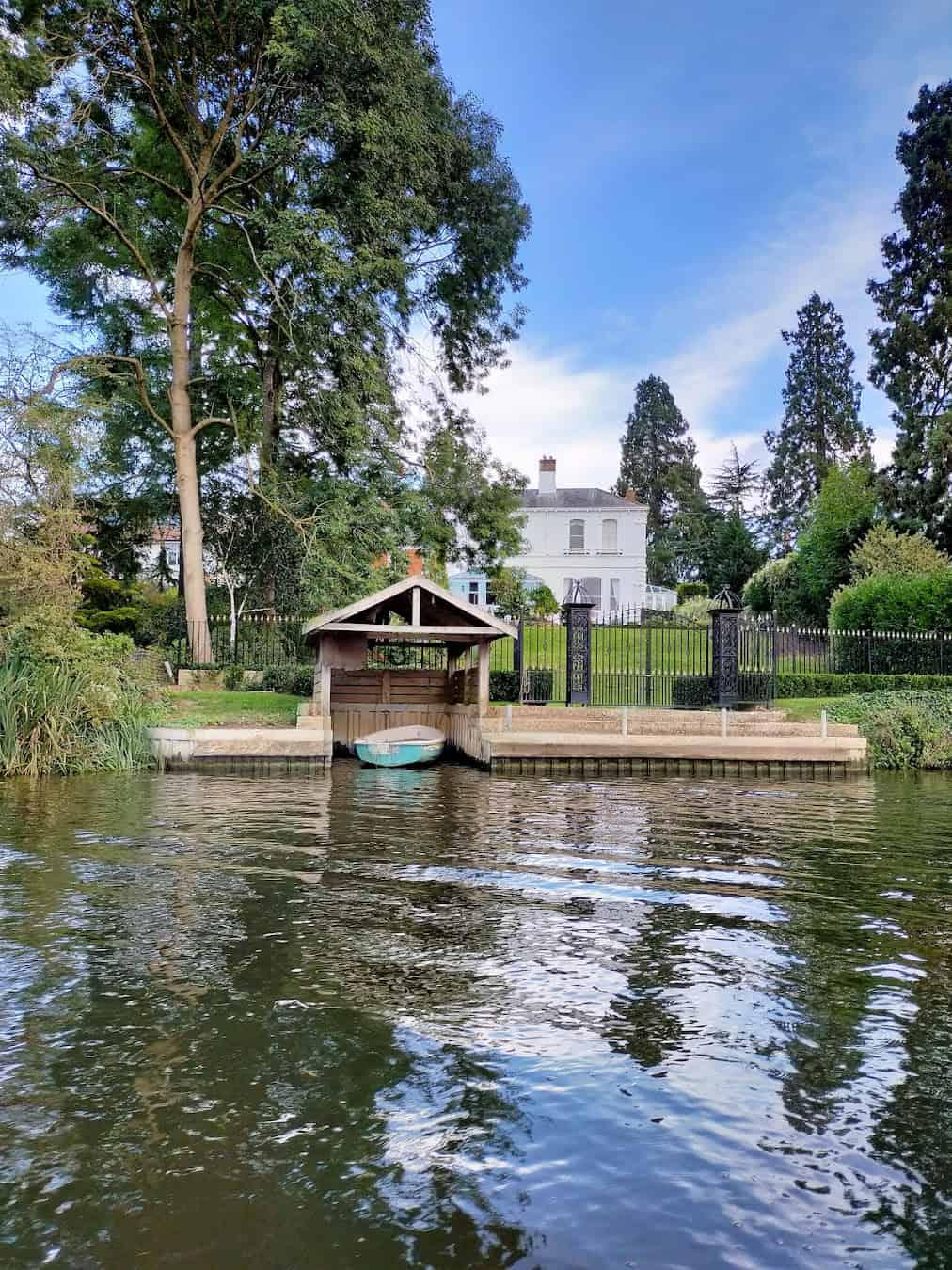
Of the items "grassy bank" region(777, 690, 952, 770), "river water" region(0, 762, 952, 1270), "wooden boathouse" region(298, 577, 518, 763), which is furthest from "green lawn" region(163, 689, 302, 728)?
"grassy bank" region(777, 690, 952, 770)

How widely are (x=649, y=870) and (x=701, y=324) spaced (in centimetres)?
Answer: 2689

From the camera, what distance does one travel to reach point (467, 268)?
32562 mm

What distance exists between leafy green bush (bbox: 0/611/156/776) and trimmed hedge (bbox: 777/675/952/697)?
15033mm

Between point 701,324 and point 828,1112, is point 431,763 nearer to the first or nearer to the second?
point 828,1112

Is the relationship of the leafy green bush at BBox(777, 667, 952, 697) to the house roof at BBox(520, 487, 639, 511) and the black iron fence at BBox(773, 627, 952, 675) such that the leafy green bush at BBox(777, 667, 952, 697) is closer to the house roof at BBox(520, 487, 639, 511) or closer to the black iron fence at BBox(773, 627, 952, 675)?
the black iron fence at BBox(773, 627, 952, 675)

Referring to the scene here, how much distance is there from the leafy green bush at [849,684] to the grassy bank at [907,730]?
1921mm

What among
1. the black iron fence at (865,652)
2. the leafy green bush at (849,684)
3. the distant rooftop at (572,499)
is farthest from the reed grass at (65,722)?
the distant rooftop at (572,499)

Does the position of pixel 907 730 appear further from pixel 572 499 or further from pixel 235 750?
Result: pixel 572 499

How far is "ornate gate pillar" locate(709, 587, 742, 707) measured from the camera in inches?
903

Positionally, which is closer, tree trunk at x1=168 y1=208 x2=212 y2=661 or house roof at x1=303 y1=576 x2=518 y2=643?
house roof at x1=303 y1=576 x2=518 y2=643

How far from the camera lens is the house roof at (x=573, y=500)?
5009 cm

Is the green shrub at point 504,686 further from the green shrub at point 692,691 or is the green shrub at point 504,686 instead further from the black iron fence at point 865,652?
the black iron fence at point 865,652

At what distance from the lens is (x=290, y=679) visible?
24.2 m

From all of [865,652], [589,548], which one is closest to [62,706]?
[865,652]
